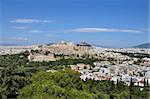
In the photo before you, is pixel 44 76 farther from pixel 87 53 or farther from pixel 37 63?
pixel 87 53

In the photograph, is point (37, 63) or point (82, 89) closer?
point (82, 89)

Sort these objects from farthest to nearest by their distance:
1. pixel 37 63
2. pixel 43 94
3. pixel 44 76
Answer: pixel 37 63 → pixel 44 76 → pixel 43 94

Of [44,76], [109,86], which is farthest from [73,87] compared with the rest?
[109,86]

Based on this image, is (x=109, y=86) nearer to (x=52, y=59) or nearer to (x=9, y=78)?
(x=9, y=78)

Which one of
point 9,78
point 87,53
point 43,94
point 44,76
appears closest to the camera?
point 43,94

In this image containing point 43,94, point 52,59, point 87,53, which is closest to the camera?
point 43,94

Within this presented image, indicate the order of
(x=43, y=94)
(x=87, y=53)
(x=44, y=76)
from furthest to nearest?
(x=87, y=53) → (x=44, y=76) → (x=43, y=94)

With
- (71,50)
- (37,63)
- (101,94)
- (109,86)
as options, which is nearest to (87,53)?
(71,50)

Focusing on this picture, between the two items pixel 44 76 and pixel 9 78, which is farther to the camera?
pixel 44 76
